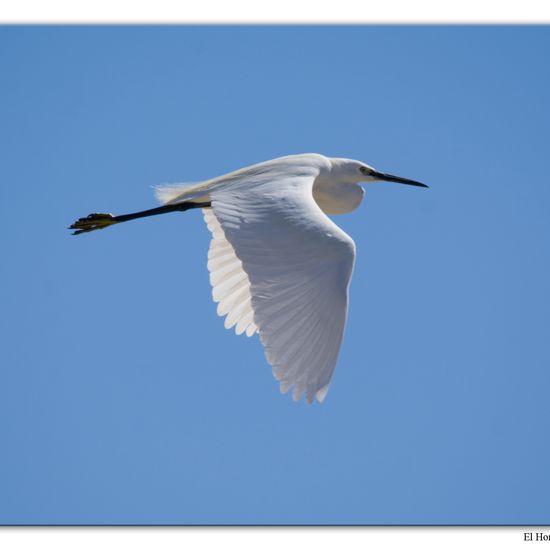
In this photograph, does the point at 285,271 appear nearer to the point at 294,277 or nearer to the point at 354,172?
the point at 294,277

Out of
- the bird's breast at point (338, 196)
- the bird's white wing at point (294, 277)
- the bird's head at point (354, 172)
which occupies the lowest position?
the bird's white wing at point (294, 277)

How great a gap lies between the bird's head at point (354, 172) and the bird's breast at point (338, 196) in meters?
0.07

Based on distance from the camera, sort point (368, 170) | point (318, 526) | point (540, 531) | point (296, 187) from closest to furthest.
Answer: point (318, 526) < point (540, 531) < point (296, 187) < point (368, 170)

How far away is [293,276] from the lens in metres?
7.03

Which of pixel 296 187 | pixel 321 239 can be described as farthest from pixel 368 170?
pixel 321 239

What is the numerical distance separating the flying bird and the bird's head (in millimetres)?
672

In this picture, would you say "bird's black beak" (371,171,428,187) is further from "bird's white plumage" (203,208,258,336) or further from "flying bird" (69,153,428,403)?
"bird's white plumage" (203,208,258,336)

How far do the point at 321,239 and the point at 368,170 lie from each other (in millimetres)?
2335

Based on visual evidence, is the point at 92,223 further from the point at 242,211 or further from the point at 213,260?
the point at 242,211

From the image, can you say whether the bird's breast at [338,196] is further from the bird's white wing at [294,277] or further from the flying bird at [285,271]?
the bird's white wing at [294,277]

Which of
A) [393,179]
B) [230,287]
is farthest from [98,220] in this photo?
[393,179]

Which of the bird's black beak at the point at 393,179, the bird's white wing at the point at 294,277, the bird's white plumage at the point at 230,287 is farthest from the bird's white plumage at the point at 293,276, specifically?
the bird's black beak at the point at 393,179

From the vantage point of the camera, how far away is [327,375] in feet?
22.4

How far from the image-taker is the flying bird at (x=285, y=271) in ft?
22.3
